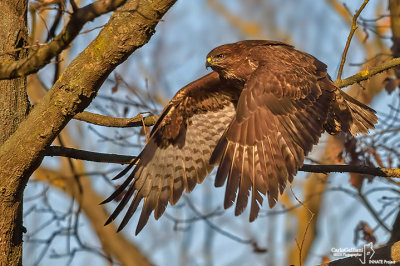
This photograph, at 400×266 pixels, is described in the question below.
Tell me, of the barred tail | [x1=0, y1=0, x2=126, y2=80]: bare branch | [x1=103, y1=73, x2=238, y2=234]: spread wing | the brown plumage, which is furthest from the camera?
the barred tail

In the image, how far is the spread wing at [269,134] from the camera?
4.48 meters

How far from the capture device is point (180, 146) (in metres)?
5.91

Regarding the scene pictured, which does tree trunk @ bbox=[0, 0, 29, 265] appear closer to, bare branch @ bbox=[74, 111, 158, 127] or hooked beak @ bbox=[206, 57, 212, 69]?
bare branch @ bbox=[74, 111, 158, 127]

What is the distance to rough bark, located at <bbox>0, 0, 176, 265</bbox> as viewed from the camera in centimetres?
334

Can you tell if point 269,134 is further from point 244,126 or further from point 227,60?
point 227,60

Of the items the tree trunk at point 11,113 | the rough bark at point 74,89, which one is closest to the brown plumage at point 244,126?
the tree trunk at point 11,113

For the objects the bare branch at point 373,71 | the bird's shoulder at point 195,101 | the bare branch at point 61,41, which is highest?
the bird's shoulder at point 195,101

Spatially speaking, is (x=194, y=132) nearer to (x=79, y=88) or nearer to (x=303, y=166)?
(x=303, y=166)

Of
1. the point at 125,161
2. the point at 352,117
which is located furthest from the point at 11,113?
the point at 352,117

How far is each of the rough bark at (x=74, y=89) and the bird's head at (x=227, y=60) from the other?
7.44ft

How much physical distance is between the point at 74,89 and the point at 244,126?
1.67 m

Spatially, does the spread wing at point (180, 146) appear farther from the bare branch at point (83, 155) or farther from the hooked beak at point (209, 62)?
the bare branch at point (83, 155)

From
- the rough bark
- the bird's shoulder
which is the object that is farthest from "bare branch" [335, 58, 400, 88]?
the rough bark

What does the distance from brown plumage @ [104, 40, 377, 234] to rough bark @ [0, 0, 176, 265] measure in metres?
1.23
